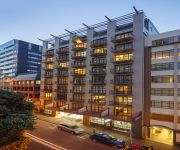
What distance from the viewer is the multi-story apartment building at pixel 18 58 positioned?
123000mm

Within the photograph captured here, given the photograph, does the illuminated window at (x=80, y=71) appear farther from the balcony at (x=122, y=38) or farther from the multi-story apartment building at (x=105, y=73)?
the balcony at (x=122, y=38)

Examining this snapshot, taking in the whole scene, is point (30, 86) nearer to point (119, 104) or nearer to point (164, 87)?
point (119, 104)

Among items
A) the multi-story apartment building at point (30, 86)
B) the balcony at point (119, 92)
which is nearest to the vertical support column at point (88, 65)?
the balcony at point (119, 92)

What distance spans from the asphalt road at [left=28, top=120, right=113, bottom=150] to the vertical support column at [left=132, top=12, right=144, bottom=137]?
38.1 ft

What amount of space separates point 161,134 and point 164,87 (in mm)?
10303

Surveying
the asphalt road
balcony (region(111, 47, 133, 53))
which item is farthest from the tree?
balcony (region(111, 47, 133, 53))

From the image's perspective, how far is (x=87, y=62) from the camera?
184 feet

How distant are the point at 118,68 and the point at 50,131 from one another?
21146 millimetres

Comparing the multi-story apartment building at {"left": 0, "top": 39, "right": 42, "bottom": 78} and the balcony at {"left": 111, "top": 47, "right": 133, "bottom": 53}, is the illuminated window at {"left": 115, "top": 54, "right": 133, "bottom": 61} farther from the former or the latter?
the multi-story apartment building at {"left": 0, "top": 39, "right": 42, "bottom": 78}

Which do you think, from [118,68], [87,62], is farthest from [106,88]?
[87,62]

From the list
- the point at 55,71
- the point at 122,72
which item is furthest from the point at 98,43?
the point at 55,71

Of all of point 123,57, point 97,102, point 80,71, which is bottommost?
point 97,102

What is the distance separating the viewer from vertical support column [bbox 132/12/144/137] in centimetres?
4422

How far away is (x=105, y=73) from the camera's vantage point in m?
51.4
